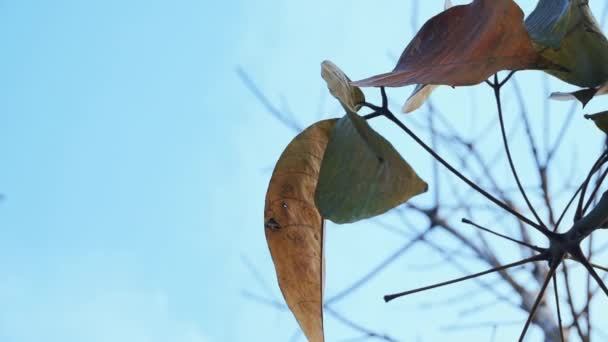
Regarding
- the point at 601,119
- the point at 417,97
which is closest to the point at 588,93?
the point at 601,119

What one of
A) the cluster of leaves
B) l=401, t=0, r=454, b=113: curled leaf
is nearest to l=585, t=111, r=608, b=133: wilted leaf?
the cluster of leaves

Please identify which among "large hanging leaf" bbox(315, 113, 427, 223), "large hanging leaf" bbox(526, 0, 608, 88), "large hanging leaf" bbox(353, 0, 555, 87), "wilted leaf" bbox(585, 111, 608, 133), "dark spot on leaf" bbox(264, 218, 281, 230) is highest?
"large hanging leaf" bbox(526, 0, 608, 88)

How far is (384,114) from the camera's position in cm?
36

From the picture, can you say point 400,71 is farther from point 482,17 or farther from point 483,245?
point 483,245

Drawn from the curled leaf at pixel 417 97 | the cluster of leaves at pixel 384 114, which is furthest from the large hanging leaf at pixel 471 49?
the curled leaf at pixel 417 97

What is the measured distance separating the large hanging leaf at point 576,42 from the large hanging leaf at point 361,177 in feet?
0.39

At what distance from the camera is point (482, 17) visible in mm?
335

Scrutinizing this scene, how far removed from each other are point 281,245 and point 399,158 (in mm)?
110

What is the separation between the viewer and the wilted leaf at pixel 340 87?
34cm

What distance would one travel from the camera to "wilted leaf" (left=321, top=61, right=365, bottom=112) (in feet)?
1.11

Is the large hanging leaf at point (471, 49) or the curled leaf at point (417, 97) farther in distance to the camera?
the curled leaf at point (417, 97)

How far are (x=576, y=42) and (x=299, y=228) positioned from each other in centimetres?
19

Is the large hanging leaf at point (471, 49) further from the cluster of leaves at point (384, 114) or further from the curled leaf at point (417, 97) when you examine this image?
the curled leaf at point (417, 97)

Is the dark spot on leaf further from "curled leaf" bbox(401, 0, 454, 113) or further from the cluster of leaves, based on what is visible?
"curled leaf" bbox(401, 0, 454, 113)
